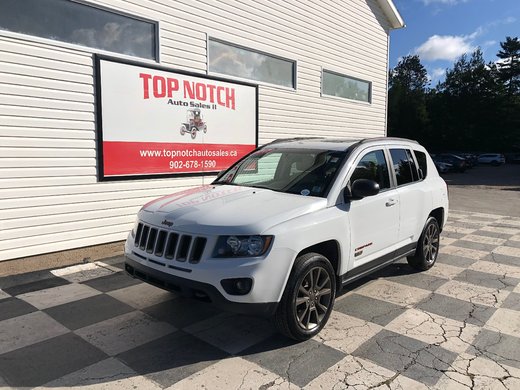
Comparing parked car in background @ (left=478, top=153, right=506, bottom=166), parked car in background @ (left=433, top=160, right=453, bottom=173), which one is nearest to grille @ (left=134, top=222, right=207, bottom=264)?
parked car in background @ (left=433, top=160, right=453, bottom=173)

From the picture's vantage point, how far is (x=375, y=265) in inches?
180

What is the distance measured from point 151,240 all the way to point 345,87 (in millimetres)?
9401

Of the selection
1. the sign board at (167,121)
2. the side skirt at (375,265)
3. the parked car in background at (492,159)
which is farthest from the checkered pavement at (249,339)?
the parked car in background at (492,159)

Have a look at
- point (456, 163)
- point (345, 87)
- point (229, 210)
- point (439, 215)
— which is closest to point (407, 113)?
point (456, 163)

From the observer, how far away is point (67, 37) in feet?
19.6

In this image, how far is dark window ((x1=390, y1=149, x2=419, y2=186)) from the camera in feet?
16.7

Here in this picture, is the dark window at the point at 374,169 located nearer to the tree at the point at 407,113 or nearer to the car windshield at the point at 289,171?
the car windshield at the point at 289,171

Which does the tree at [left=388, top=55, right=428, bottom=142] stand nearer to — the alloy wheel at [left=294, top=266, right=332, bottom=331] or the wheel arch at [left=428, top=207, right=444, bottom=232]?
the wheel arch at [left=428, top=207, right=444, bottom=232]

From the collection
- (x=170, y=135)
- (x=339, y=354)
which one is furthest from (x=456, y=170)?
(x=339, y=354)

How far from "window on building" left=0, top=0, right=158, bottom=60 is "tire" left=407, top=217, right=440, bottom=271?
4.99 metres

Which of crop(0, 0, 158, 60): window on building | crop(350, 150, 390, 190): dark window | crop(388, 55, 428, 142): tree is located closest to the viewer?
crop(350, 150, 390, 190): dark window

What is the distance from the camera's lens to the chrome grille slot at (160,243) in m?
3.62

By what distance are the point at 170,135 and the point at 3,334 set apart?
4238mm

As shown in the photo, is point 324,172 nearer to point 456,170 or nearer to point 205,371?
point 205,371
